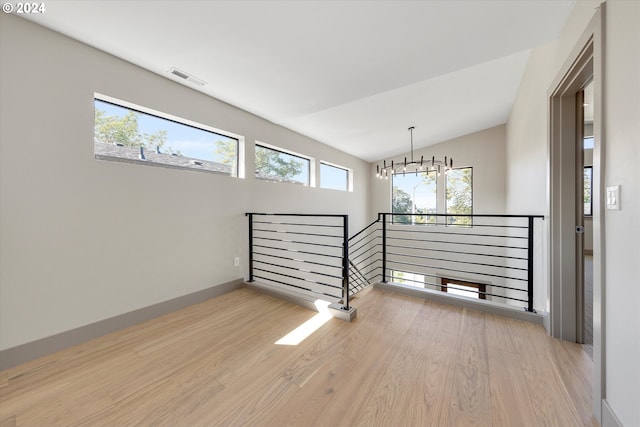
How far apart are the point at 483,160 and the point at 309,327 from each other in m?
5.68

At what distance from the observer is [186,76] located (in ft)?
7.80

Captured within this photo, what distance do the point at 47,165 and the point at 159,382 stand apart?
1.69m

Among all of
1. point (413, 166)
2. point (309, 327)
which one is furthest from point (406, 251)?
point (309, 327)

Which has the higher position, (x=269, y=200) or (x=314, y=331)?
(x=269, y=200)

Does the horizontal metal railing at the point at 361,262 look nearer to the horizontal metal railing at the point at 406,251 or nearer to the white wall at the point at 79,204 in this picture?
the horizontal metal railing at the point at 406,251

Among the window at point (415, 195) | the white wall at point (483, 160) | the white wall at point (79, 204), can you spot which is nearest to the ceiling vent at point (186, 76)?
the white wall at point (79, 204)

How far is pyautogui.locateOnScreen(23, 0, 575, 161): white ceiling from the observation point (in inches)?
63.3

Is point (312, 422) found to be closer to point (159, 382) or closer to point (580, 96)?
point (159, 382)

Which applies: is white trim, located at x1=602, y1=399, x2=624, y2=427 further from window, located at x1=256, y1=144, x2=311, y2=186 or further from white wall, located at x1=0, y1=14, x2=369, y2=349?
window, located at x1=256, y1=144, x2=311, y2=186

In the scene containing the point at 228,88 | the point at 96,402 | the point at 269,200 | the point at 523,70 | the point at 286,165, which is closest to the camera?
the point at 96,402

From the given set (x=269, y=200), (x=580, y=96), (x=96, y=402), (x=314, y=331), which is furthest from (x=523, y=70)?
(x=96, y=402)

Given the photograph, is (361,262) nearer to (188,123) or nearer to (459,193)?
(459,193)

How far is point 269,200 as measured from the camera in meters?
3.68

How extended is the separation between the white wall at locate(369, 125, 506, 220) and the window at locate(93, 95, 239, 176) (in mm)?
5182
